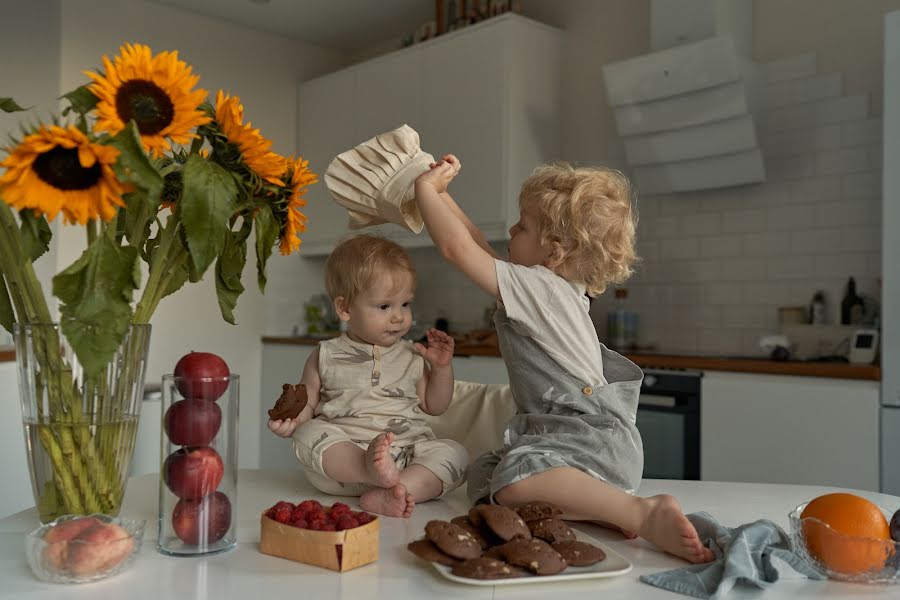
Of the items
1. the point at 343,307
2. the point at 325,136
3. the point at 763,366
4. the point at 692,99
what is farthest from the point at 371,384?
the point at 325,136

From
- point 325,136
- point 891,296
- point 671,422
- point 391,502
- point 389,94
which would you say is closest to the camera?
point 391,502

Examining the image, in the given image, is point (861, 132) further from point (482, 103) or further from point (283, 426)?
point (283, 426)

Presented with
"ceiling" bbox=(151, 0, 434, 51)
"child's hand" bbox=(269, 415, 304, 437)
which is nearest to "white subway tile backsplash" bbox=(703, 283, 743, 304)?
"ceiling" bbox=(151, 0, 434, 51)

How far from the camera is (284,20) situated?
15.7 ft

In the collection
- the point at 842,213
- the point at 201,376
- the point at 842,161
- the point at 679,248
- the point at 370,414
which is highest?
the point at 842,161

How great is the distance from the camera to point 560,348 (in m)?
1.44

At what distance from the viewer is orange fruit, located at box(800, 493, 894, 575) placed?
37.8 inches

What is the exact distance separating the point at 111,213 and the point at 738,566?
78cm

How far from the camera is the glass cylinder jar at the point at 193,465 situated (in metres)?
1.04

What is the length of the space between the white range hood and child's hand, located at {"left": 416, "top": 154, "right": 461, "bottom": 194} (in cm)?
203

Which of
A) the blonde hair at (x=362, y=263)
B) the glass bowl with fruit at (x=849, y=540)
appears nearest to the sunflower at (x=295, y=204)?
the blonde hair at (x=362, y=263)

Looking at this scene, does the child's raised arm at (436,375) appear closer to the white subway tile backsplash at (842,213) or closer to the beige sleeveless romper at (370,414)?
the beige sleeveless romper at (370,414)

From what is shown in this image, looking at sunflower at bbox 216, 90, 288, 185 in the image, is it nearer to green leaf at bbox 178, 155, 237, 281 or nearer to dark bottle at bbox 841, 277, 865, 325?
green leaf at bbox 178, 155, 237, 281

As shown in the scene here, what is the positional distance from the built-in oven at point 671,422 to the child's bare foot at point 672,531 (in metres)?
2.01
